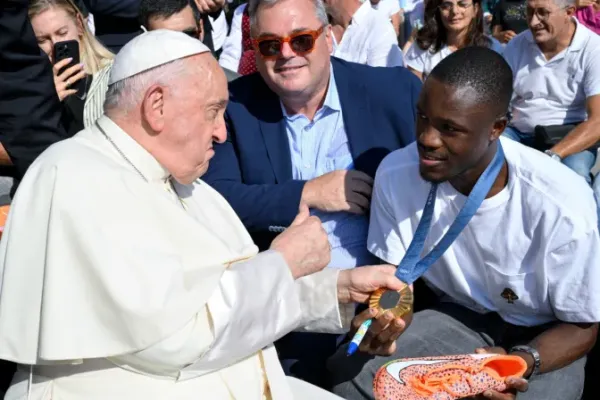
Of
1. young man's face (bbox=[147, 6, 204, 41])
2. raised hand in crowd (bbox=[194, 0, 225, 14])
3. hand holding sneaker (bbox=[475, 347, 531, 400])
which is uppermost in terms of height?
young man's face (bbox=[147, 6, 204, 41])

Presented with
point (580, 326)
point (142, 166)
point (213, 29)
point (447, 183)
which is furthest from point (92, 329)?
point (213, 29)

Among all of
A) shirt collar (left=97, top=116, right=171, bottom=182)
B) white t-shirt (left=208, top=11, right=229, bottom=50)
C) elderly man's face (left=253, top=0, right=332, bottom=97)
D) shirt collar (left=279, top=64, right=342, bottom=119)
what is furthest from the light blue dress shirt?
white t-shirt (left=208, top=11, right=229, bottom=50)

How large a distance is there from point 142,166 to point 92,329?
0.57 m

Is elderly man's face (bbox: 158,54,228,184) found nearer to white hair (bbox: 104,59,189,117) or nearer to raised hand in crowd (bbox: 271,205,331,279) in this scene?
white hair (bbox: 104,59,189,117)

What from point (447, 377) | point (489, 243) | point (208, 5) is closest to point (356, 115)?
point (489, 243)

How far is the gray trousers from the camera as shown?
3.29 meters

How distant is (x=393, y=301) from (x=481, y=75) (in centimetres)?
Result: 93

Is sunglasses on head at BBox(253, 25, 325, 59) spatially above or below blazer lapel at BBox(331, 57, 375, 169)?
above

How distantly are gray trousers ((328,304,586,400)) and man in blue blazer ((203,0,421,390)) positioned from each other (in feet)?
1.19

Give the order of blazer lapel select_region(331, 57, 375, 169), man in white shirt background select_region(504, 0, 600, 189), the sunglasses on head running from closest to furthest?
the sunglasses on head < blazer lapel select_region(331, 57, 375, 169) < man in white shirt background select_region(504, 0, 600, 189)

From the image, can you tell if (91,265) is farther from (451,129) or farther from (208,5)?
(208,5)

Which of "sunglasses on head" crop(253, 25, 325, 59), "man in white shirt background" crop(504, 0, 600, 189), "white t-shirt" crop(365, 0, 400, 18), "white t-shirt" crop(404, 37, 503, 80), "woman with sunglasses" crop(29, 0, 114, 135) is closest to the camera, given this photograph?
"sunglasses on head" crop(253, 25, 325, 59)

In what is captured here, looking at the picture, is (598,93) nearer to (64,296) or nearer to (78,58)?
(78,58)

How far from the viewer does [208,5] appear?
661 centimetres
